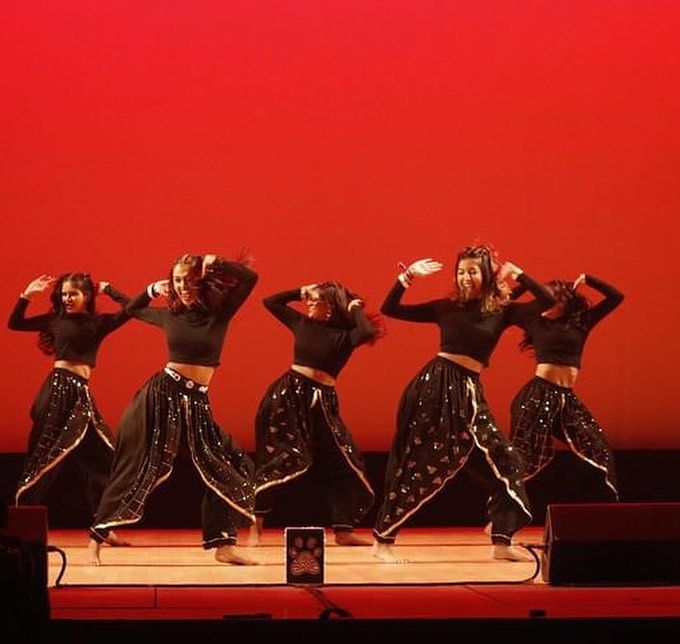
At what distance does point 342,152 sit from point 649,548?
3.35 m

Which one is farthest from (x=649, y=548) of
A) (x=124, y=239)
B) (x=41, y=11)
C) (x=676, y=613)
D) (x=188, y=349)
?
(x=41, y=11)

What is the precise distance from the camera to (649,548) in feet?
20.2

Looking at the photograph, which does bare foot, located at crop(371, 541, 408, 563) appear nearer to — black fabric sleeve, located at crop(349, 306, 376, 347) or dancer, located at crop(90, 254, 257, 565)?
dancer, located at crop(90, 254, 257, 565)

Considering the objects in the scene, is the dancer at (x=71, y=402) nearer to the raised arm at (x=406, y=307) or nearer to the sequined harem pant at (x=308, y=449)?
the sequined harem pant at (x=308, y=449)

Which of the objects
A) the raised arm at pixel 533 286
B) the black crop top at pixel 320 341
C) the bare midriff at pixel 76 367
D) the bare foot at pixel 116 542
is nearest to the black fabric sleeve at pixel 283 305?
the black crop top at pixel 320 341

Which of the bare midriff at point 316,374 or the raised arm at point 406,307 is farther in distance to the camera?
the bare midriff at point 316,374

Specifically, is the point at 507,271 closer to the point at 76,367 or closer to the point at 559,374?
the point at 559,374

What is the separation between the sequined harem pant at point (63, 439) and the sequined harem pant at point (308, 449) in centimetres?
76

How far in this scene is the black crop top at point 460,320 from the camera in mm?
7406

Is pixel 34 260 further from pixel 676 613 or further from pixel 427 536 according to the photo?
pixel 676 613

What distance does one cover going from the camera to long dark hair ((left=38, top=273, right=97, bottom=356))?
309 inches

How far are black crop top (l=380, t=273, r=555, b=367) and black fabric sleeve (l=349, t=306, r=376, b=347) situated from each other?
163 mm

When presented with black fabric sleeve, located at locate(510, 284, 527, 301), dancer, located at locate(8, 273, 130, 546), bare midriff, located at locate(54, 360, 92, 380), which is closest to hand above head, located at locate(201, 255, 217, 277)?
dancer, located at locate(8, 273, 130, 546)

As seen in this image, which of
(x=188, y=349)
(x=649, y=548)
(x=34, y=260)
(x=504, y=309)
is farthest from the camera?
(x=34, y=260)
